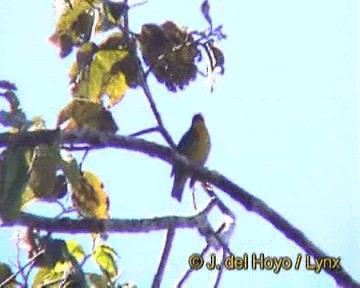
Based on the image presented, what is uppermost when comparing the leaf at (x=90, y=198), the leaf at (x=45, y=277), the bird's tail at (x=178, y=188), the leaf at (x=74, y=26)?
the leaf at (x=74, y=26)

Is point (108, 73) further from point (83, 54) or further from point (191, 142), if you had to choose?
point (191, 142)

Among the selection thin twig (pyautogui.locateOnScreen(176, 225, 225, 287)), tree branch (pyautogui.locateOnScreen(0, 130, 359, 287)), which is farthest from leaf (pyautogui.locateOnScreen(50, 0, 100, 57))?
thin twig (pyautogui.locateOnScreen(176, 225, 225, 287))

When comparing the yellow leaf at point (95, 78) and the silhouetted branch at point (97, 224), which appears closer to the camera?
the silhouetted branch at point (97, 224)

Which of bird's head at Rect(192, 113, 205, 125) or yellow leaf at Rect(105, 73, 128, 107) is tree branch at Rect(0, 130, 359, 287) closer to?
yellow leaf at Rect(105, 73, 128, 107)

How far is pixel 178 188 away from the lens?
785 millimetres

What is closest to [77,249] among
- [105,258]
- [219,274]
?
[105,258]

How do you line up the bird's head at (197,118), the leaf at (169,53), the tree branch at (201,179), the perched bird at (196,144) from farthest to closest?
the bird's head at (197,118) < the perched bird at (196,144) < the leaf at (169,53) < the tree branch at (201,179)

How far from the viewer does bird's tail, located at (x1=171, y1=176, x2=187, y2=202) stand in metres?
0.77

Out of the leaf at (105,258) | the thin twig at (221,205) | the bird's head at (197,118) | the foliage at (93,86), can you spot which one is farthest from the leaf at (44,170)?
the bird's head at (197,118)

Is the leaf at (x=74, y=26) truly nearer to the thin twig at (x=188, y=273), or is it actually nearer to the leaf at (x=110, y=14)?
the leaf at (x=110, y=14)

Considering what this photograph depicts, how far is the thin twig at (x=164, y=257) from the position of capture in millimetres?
710

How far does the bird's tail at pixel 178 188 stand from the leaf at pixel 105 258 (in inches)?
3.7

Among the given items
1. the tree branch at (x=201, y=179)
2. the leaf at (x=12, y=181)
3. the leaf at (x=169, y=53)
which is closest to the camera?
the leaf at (x=12, y=181)

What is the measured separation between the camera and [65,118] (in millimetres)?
670
